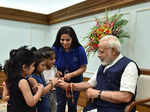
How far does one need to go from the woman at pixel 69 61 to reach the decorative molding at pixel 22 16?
306cm

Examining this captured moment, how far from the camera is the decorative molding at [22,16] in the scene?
471 cm

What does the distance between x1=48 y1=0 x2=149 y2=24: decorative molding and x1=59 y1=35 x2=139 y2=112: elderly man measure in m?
1.66

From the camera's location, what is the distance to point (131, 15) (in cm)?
312

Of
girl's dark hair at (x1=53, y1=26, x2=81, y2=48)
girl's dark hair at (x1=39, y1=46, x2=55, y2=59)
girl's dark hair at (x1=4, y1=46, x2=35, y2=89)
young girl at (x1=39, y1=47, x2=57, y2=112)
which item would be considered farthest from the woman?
girl's dark hair at (x1=4, y1=46, x2=35, y2=89)

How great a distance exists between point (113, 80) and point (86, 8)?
9.05 ft

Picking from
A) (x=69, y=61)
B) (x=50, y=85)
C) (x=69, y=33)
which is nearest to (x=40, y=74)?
(x=50, y=85)

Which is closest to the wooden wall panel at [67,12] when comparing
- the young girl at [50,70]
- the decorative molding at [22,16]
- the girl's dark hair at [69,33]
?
the decorative molding at [22,16]

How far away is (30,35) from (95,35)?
291 centimetres

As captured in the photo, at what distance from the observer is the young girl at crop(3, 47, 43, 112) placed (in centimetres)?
148

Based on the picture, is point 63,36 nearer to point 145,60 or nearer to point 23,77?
point 23,77

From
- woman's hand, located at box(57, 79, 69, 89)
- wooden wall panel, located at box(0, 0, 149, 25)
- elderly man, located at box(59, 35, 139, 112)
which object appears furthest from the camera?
wooden wall panel, located at box(0, 0, 149, 25)

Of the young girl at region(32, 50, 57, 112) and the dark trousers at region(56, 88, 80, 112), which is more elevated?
the young girl at region(32, 50, 57, 112)

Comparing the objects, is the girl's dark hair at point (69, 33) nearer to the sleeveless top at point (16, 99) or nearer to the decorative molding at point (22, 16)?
the sleeveless top at point (16, 99)

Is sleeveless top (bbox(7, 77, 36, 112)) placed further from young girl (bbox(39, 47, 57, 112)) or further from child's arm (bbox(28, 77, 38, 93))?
young girl (bbox(39, 47, 57, 112))
